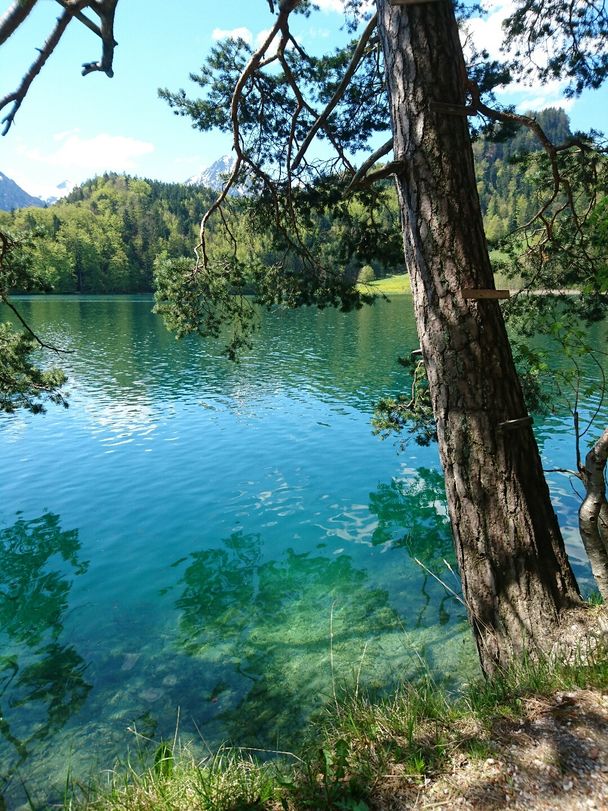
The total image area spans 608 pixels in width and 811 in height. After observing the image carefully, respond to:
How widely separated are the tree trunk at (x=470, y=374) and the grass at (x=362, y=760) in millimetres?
416

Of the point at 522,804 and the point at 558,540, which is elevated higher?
the point at 558,540

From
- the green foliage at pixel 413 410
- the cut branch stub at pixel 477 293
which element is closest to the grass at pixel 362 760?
the cut branch stub at pixel 477 293

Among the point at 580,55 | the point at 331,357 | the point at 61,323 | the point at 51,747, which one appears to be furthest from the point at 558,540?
the point at 61,323

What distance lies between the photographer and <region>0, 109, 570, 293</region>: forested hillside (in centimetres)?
746

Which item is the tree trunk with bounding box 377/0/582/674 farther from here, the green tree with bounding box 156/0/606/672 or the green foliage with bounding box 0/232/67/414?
the green foliage with bounding box 0/232/67/414

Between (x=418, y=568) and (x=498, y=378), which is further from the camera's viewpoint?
(x=418, y=568)

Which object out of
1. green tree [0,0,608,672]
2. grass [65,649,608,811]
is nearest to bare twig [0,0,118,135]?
green tree [0,0,608,672]

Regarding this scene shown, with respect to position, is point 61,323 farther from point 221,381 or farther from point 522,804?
point 522,804

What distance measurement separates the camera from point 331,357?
30516mm

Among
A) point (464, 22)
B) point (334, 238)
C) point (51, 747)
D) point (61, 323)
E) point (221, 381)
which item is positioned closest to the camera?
point (51, 747)

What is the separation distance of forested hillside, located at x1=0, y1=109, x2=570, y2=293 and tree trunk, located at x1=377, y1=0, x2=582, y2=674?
400 centimetres

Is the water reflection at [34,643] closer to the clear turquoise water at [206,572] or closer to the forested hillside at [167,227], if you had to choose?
the clear turquoise water at [206,572]

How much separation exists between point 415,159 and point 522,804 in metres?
3.33

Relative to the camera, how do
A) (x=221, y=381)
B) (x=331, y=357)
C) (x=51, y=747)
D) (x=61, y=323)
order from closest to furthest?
(x=51, y=747)
(x=221, y=381)
(x=331, y=357)
(x=61, y=323)
